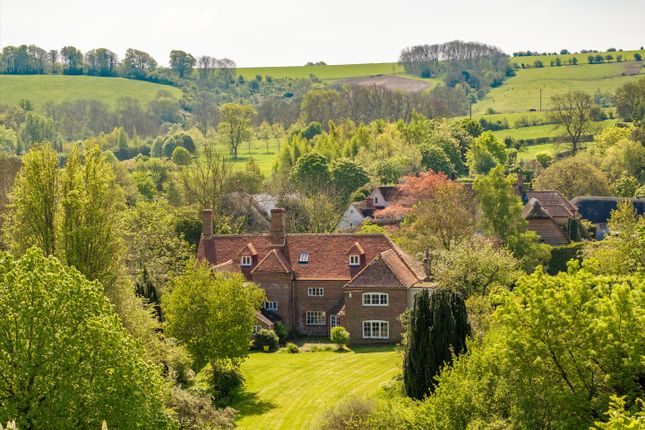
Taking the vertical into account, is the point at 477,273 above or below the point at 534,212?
below

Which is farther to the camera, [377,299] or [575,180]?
[575,180]

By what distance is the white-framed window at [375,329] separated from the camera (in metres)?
57.4

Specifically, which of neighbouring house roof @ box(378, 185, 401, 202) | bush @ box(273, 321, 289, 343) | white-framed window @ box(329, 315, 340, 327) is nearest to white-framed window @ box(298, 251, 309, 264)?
white-framed window @ box(329, 315, 340, 327)

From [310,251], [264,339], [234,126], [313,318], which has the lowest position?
[264,339]

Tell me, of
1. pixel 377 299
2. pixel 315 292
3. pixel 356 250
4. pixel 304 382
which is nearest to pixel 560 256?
pixel 356 250

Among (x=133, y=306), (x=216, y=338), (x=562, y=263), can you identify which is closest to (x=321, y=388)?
(x=216, y=338)

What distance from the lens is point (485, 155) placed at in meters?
121

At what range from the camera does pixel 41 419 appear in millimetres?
24141

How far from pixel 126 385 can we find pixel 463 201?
182 feet

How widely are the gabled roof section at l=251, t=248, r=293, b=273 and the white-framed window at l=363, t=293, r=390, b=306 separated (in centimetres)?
625

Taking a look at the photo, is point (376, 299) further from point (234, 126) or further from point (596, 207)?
point (234, 126)

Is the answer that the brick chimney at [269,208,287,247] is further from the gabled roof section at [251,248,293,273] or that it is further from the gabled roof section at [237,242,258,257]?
the gabled roof section at [251,248,293,273]

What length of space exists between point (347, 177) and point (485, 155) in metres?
25.8

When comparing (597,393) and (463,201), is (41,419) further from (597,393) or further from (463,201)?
(463,201)
